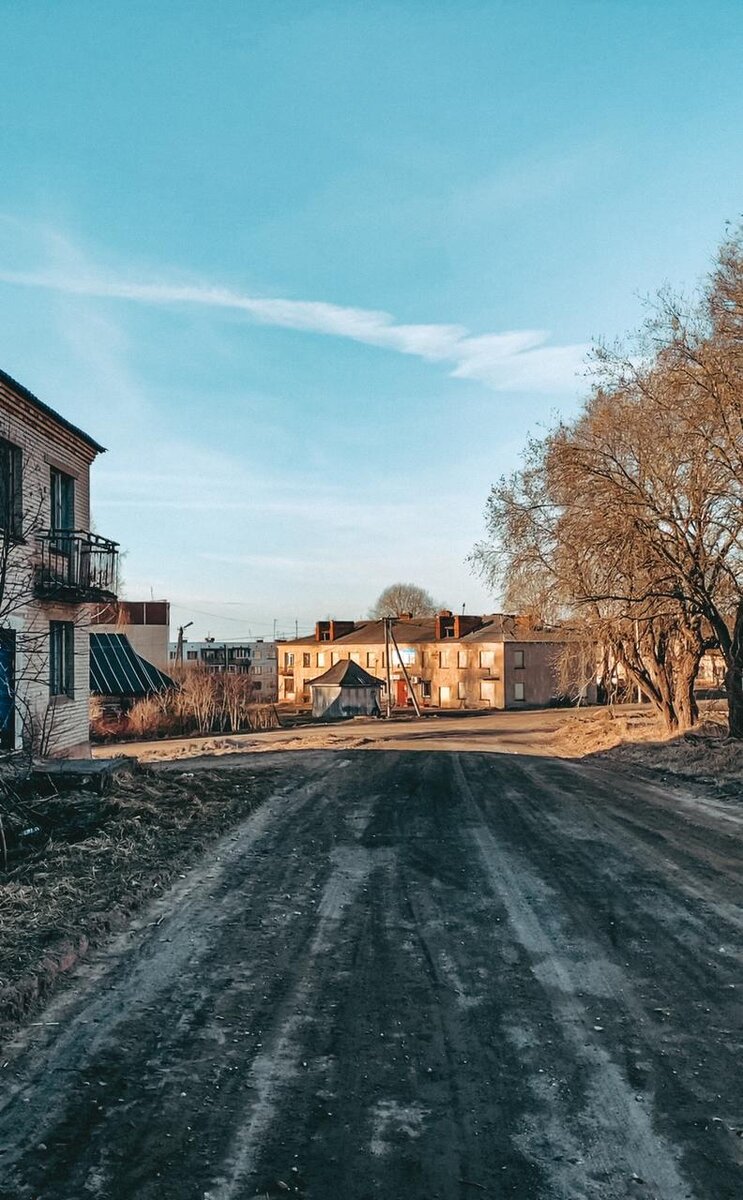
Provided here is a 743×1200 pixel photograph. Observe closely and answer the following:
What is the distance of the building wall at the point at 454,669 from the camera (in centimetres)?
6109

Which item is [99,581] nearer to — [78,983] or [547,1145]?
[78,983]

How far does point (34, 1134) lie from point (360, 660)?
215ft

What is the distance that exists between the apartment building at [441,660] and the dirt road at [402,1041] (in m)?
46.0

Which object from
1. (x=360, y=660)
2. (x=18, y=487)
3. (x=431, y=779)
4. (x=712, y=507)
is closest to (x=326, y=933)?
(x=431, y=779)

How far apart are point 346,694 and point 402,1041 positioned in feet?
155

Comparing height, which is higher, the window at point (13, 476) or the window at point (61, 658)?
the window at point (13, 476)

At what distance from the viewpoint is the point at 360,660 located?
2734 inches

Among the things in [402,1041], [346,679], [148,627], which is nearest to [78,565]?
[402,1041]

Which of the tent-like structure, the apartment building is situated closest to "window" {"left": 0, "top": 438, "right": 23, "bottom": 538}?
the tent-like structure

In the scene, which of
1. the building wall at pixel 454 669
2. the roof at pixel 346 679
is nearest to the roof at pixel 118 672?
the roof at pixel 346 679

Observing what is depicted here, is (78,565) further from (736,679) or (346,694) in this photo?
(346,694)

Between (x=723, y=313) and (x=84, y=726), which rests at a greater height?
(x=723, y=313)

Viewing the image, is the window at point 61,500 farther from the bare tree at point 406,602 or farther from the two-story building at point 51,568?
the bare tree at point 406,602

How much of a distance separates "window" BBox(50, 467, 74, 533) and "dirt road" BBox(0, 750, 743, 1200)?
11721 mm
